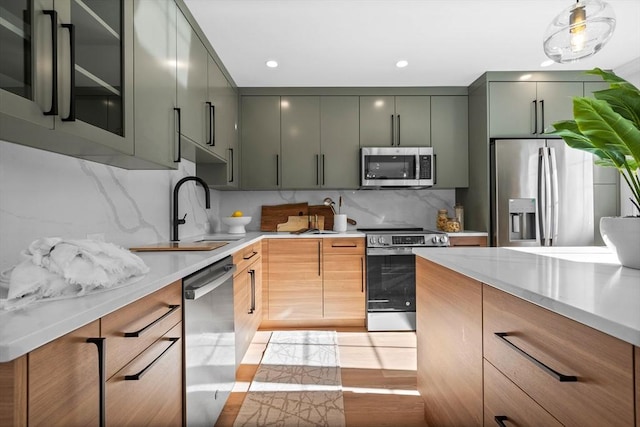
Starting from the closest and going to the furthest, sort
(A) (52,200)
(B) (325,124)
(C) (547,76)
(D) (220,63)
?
(A) (52,200) → (D) (220,63) → (C) (547,76) → (B) (325,124)

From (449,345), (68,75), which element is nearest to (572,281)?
(449,345)

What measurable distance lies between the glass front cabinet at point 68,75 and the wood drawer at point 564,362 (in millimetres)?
1405

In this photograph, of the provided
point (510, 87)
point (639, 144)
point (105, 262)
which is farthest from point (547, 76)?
point (105, 262)

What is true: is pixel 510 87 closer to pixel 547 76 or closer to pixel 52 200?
pixel 547 76

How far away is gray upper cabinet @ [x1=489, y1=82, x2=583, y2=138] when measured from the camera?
3.35 m

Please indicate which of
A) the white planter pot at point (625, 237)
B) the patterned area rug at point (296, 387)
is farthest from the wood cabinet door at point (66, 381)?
the white planter pot at point (625, 237)

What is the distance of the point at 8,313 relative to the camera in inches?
29.1

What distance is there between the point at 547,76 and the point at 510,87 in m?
0.37

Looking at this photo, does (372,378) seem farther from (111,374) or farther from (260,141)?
(260,141)

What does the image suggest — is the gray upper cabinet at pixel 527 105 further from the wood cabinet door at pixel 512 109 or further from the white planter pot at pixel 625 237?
the white planter pot at pixel 625 237

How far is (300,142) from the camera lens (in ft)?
11.9

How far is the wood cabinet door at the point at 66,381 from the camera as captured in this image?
0.65m

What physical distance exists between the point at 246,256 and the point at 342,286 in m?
1.09

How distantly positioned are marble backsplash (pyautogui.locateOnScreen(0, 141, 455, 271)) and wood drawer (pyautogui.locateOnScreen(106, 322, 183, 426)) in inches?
Result: 25.1
